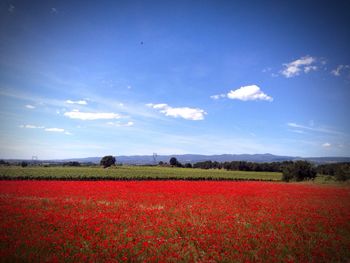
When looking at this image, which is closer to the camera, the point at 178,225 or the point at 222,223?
the point at 178,225

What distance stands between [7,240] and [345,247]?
12172 millimetres

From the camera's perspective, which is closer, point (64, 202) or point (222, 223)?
point (222, 223)

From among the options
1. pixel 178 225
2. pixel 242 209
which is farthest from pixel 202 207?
pixel 178 225

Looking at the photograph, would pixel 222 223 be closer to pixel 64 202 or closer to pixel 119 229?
pixel 119 229

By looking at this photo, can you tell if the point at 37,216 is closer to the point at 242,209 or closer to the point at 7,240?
the point at 7,240

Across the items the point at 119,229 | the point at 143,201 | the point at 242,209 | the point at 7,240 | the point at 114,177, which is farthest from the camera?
the point at 114,177

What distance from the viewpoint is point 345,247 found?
29.3 feet

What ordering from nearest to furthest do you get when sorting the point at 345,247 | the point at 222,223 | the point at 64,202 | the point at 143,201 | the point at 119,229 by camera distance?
1. the point at 345,247
2. the point at 119,229
3. the point at 222,223
4. the point at 64,202
5. the point at 143,201

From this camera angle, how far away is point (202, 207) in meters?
15.8

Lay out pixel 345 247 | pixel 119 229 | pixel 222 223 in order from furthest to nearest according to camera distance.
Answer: pixel 222 223, pixel 119 229, pixel 345 247

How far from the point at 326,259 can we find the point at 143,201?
12.7m

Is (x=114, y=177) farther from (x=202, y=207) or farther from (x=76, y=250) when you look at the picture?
(x=76, y=250)

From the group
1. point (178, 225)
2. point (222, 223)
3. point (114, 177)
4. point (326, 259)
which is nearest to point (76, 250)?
point (178, 225)

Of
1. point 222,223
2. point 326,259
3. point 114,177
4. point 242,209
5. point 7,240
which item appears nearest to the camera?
point 326,259
